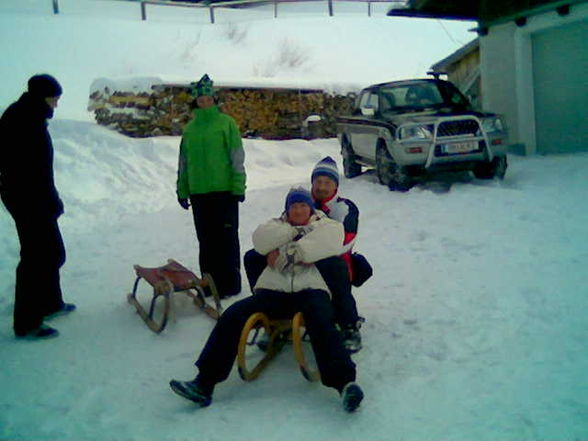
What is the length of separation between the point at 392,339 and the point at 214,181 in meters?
2.12

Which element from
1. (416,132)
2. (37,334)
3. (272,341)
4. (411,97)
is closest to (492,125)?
(416,132)

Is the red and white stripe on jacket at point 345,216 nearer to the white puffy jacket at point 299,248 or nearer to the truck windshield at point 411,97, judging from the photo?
the white puffy jacket at point 299,248

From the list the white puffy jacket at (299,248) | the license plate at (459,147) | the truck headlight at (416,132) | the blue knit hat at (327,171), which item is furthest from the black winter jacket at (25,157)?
the license plate at (459,147)

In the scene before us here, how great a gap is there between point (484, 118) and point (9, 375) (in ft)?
25.4

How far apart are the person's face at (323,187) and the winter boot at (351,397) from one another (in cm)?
159

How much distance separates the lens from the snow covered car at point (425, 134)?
357 inches

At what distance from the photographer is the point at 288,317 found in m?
3.81

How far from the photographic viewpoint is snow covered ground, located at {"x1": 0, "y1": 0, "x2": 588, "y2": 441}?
3.24m

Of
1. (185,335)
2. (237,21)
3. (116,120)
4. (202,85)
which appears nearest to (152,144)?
(116,120)

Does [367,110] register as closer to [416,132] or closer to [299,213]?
[416,132]

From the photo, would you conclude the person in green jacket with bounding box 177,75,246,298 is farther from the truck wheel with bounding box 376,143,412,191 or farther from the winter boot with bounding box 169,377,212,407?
the truck wheel with bounding box 376,143,412,191

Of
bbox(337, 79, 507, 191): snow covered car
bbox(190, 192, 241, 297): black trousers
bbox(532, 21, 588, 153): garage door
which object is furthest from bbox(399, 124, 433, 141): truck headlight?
bbox(190, 192, 241, 297): black trousers

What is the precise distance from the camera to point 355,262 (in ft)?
14.4

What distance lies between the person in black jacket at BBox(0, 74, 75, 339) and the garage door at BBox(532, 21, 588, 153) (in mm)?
10102
